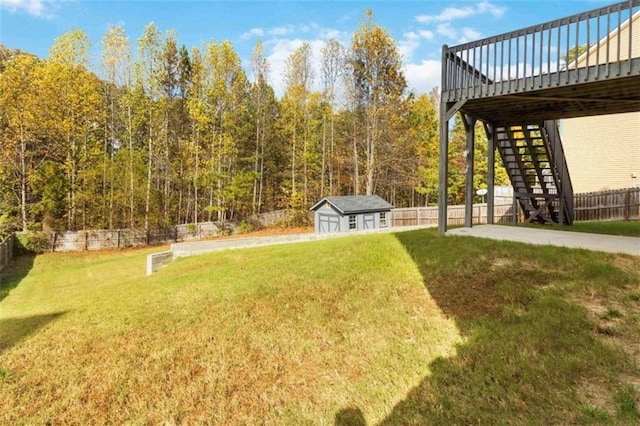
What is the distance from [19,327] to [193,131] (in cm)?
1804

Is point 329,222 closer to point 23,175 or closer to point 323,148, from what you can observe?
point 323,148

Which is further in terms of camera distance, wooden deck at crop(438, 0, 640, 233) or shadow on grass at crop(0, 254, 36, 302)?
shadow on grass at crop(0, 254, 36, 302)

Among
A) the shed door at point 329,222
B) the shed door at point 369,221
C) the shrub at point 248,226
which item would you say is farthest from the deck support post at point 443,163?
the shrub at point 248,226

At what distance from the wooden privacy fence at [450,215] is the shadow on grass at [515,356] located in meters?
11.6

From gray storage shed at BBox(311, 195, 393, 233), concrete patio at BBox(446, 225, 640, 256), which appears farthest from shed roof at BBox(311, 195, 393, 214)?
concrete patio at BBox(446, 225, 640, 256)

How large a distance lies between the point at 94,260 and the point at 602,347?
59.8 feet

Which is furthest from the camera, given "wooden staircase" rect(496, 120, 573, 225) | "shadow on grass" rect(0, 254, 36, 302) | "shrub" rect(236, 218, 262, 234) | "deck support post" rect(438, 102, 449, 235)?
"shrub" rect(236, 218, 262, 234)

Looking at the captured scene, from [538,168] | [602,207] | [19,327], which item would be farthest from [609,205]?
[19,327]

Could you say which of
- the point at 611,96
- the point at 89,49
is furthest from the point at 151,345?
the point at 89,49

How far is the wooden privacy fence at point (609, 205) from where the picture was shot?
42.0 ft

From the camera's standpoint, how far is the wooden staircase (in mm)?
8742

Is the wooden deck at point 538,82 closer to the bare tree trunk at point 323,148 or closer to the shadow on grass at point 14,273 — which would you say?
the shadow on grass at point 14,273

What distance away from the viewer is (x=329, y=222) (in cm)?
1944

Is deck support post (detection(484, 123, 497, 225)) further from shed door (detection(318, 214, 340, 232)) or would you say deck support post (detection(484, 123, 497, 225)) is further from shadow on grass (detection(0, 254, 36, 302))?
shadow on grass (detection(0, 254, 36, 302))
